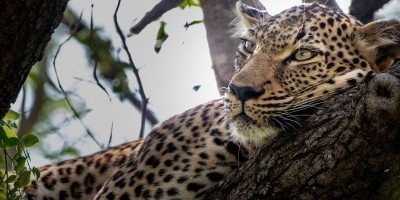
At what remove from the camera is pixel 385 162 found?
3.28m

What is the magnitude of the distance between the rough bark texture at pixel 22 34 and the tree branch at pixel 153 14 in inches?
153

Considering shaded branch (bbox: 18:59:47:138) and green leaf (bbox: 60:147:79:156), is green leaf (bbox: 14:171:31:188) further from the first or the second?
green leaf (bbox: 60:147:79:156)

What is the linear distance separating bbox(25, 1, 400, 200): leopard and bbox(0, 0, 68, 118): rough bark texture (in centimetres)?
162

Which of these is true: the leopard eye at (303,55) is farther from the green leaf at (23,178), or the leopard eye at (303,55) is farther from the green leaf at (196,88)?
the green leaf at (196,88)

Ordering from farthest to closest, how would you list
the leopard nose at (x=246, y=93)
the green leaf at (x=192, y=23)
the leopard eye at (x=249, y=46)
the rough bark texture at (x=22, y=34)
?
the green leaf at (x=192, y=23) → the leopard eye at (x=249, y=46) → the leopard nose at (x=246, y=93) → the rough bark texture at (x=22, y=34)

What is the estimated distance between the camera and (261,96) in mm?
4637

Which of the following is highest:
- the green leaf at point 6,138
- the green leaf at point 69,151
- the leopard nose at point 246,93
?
the green leaf at point 6,138

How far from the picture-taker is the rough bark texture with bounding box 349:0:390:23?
6184 millimetres

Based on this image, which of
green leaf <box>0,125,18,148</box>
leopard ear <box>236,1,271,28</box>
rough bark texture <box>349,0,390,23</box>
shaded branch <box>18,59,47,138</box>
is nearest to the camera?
green leaf <box>0,125,18,148</box>

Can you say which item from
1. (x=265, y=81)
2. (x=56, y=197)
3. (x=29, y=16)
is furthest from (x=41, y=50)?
(x=56, y=197)

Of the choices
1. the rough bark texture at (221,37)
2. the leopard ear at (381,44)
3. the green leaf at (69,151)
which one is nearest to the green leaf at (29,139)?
the leopard ear at (381,44)

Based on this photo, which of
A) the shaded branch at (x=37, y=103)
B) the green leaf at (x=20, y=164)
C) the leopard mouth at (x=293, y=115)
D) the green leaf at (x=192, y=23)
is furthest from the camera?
the shaded branch at (x=37, y=103)

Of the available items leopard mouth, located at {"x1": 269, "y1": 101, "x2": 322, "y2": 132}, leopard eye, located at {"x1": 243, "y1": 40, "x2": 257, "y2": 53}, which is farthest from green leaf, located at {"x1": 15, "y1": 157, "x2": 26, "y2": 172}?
leopard eye, located at {"x1": 243, "y1": 40, "x2": 257, "y2": 53}

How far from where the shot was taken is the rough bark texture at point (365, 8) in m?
6.18
